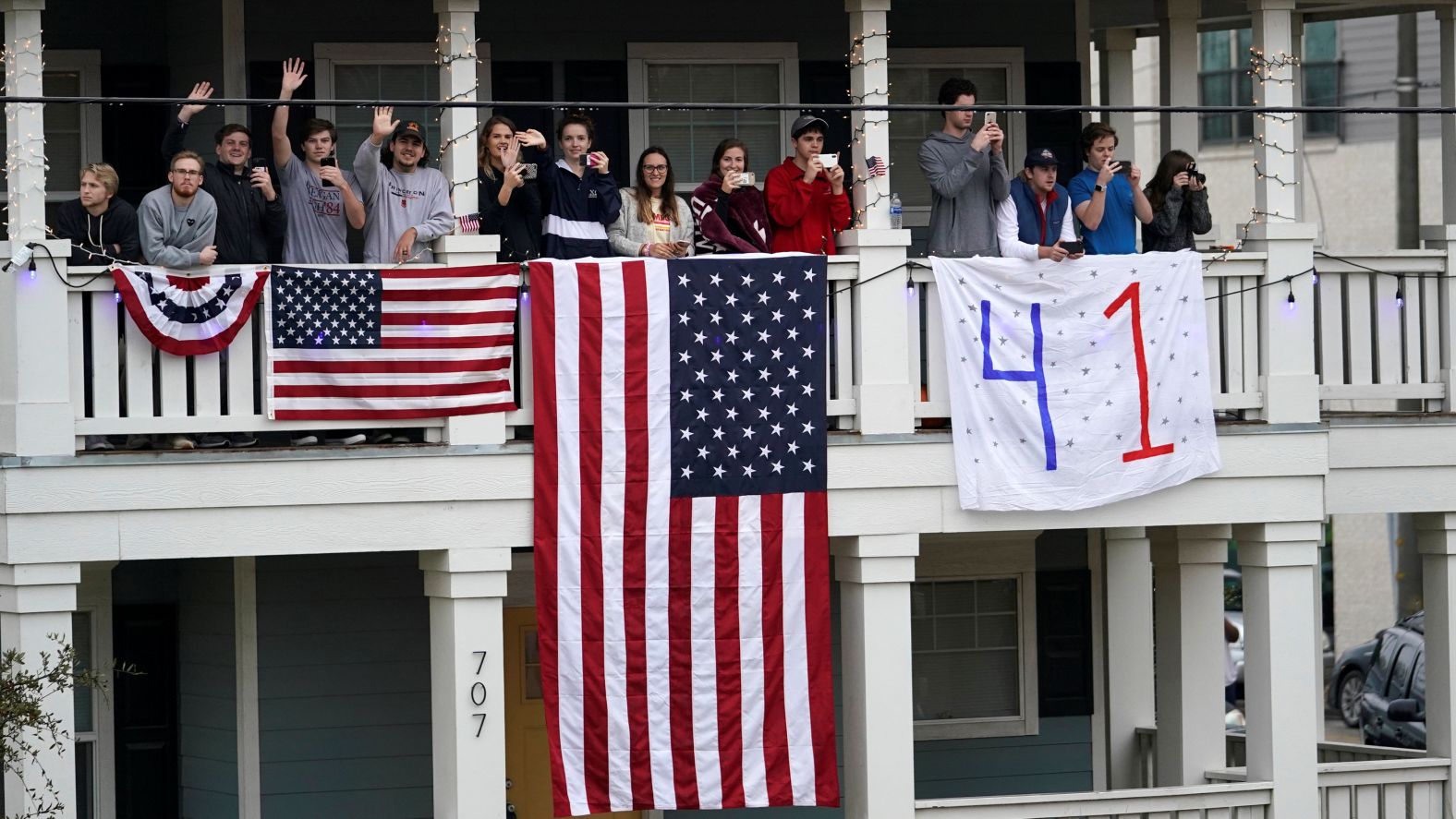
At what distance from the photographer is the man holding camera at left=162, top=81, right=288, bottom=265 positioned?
501 inches

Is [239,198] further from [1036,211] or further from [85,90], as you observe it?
[1036,211]

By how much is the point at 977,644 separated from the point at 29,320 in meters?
8.16

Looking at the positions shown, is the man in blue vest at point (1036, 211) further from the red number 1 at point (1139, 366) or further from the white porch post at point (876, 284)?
the white porch post at point (876, 284)

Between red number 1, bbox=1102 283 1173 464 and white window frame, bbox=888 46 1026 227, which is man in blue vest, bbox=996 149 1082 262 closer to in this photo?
red number 1, bbox=1102 283 1173 464

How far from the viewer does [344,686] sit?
15.9 metres

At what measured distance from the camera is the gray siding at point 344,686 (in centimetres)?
1567

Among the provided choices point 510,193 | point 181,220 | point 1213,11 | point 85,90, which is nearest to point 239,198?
point 181,220

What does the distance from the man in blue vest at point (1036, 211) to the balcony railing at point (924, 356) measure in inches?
24.2

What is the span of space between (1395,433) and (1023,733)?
415 centimetres

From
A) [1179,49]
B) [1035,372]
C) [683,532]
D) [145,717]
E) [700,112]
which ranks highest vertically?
[1179,49]

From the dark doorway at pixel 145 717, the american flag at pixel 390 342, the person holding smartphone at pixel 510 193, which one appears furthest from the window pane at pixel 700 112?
the dark doorway at pixel 145 717

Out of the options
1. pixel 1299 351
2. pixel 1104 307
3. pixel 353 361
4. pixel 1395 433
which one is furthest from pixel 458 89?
pixel 1395 433

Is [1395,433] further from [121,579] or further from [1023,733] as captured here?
[121,579]

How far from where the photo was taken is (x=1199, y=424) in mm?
13727
